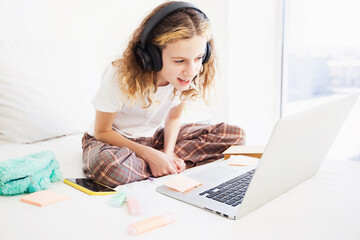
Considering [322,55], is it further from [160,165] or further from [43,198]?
[43,198]

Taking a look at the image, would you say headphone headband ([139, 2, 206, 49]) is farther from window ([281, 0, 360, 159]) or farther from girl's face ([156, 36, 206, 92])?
window ([281, 0, 360, 159])

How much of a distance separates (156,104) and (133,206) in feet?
1.93

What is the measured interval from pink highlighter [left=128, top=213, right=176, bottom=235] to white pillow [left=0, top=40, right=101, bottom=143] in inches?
37.2

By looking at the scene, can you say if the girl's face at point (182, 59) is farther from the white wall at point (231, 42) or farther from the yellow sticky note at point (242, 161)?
the white wall at point (231, 42)

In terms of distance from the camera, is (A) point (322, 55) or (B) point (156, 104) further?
(A) point (322, 55)

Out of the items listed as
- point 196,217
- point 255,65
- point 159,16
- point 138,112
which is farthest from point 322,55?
point 196,217

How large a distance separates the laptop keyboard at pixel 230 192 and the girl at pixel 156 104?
228 millimetres

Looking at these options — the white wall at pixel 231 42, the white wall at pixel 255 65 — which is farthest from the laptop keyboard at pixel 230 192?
the white wall at pixel 255 65

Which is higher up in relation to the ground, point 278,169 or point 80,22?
point 80,22

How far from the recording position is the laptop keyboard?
30.7 inches

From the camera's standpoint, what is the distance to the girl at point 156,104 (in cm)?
103

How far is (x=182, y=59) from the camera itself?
3.54 ft

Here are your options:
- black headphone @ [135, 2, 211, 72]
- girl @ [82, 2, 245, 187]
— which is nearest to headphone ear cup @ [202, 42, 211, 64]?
girl @ [82, 2, 245, 187]

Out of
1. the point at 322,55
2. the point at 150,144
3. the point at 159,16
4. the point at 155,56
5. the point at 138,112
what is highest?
the point at 159,16
